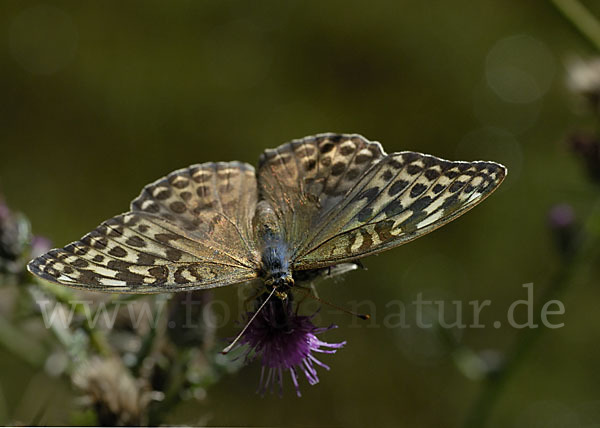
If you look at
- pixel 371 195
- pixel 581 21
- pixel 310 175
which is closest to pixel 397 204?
pixel 371 195

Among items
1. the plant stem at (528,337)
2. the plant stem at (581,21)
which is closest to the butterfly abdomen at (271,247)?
the plant stem at (528,337)

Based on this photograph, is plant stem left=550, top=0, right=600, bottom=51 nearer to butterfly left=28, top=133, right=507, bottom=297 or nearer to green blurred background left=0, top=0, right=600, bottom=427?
→ green blurred background left=0, top=0, right=600, bottom=427

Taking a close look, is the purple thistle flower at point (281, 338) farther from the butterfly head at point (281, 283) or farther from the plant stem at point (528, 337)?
the plant stem at point (528, 337)

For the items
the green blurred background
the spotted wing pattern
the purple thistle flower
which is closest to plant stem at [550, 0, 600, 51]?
the green blurred background

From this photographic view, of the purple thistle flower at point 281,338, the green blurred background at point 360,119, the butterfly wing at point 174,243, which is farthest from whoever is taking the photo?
the green blurred background at point 360,119

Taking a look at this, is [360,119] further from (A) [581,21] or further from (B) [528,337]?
(B) [528,337]
